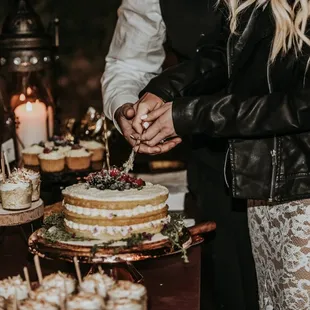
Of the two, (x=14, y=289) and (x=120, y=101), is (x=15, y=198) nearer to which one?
(x=120, y=101)

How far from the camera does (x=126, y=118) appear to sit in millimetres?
2748

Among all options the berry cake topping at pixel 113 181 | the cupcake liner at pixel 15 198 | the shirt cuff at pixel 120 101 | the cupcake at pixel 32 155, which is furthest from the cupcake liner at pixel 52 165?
the berry cake topping at pixel 113 181

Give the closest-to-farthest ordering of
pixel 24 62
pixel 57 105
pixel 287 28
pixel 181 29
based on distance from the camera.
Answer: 1. pixel 287 28
2. pixel 181 29
3. pixel 24 62
4. pixel 57 105

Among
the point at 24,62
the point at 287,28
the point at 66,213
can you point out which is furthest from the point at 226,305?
the point at 24,62

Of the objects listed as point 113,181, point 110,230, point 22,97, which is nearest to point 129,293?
point 110,230

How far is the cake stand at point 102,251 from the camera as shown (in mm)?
2188

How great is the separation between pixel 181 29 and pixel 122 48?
1.03ft

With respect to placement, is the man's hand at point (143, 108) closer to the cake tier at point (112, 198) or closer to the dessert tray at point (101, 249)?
the cake tier at point (112, 198)

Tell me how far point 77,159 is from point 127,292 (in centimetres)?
198

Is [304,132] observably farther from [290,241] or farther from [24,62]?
[24,62]

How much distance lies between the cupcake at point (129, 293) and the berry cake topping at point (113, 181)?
0.66m

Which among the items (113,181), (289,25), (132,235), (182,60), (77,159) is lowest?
(77,159)

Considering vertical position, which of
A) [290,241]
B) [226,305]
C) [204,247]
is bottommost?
[226,305]

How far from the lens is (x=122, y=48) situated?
3.28 metres
